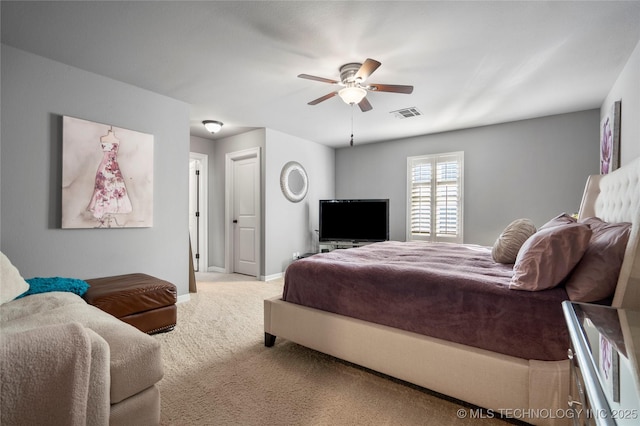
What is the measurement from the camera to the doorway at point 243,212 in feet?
15.9

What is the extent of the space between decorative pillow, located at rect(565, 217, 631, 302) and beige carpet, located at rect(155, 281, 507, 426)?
78cm

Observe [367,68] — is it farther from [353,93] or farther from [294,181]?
[294,181]


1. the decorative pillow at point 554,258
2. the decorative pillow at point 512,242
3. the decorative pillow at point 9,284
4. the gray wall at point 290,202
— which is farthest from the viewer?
the gray wall at point 290,202

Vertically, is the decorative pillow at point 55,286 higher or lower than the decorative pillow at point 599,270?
lower

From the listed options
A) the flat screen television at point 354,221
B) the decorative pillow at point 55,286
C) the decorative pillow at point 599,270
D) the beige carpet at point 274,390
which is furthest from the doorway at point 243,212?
the decorative pillow at point 599,270

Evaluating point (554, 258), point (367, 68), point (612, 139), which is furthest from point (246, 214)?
point (612, 139)

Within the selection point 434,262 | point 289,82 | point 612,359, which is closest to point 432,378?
point 434,262

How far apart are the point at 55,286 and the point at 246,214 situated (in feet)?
10.1

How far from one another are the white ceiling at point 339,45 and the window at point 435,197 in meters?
1.40

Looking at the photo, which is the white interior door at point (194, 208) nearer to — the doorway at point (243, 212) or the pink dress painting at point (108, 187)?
the doorway at point (243, 212)

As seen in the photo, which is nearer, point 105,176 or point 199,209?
point 105,176

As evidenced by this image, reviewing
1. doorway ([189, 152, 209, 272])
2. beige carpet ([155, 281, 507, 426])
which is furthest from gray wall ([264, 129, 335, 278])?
beige carpet ([155, 281, 507, 426])

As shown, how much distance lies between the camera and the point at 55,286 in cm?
215

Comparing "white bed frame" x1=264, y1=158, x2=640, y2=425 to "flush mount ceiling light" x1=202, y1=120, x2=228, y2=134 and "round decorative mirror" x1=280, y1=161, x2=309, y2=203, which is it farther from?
"flush mount ceiling light" x1=202, y1=120, x2=228, y2=134
